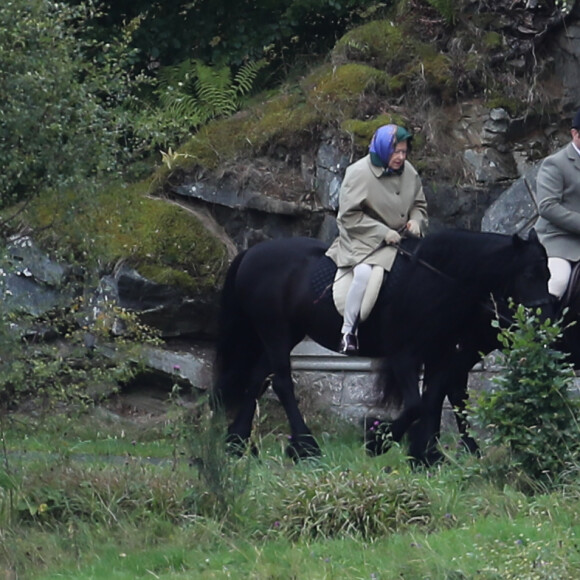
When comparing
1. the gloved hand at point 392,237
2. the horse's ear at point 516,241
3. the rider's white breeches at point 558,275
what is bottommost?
the rider's white breeches at point 558,275

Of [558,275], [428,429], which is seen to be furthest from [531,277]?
[428,429]

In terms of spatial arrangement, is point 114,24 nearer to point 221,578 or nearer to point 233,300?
point 233,300

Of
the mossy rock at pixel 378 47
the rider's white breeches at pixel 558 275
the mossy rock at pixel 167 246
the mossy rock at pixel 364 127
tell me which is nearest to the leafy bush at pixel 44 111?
the rider's white breeches at pixel 558 275

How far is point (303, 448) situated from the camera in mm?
12000

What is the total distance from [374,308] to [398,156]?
138 cm

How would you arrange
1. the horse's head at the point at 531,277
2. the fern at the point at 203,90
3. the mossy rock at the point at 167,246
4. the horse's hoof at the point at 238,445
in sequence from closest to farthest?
the horse's hoof at the point at 238,445 < the horse's head at the point at 531,277 < the mossy rock at the point at 167,246 < the fern at the point at 203,90

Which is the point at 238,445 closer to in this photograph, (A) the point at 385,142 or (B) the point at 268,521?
(B) the point at 268,521

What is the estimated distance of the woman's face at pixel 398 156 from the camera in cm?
→ 1194

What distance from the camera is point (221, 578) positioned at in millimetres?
7656

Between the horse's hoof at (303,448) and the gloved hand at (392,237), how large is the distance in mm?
1946

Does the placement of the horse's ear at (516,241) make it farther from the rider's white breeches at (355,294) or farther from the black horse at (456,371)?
the rider's white breeches at (355,294)

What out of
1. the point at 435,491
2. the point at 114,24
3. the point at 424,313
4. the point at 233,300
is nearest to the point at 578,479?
the point at 435,491

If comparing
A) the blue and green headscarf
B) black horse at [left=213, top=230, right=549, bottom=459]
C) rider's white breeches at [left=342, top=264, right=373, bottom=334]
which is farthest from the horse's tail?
the blue and green headscarf

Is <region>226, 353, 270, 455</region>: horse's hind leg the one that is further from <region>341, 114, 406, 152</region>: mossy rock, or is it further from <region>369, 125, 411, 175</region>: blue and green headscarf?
<region>341, 114, 406, 152</region>: mossy rock
